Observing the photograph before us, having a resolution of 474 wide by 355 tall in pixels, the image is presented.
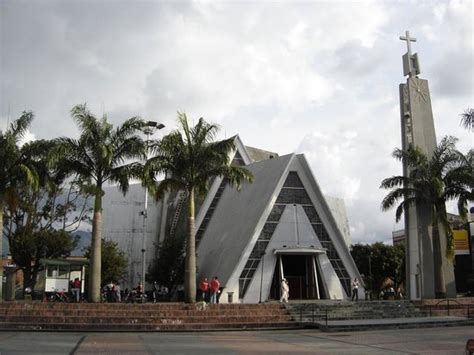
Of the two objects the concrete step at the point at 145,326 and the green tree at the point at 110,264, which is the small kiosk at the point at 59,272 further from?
the concrete step at the point at 145,326

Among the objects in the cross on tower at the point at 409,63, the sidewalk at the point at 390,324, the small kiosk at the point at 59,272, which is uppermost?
the cross on tower at the point at 409,63

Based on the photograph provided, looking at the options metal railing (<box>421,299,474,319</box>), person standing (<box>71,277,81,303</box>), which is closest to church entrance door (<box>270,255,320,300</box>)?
metal railing (<box>421,299,474,319</box>)

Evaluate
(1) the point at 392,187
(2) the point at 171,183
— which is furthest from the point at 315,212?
(2) the point at 171,183

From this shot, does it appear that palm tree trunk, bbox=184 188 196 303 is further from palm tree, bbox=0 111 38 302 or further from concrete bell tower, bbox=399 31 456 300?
concrete bell tower, bbox=399 31 456 300

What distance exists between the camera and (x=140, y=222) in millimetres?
52438

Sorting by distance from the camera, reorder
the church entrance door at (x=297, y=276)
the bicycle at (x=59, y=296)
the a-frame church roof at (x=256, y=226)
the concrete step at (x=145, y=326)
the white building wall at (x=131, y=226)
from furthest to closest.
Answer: the white building wall at (x=131, y=226) < the church entrance door at (x=297, y=276) < the a-frame church roof at (x=256, y=226) < the bicycle at (x=59, y=296) < the concrete step at (x=145, y=326)

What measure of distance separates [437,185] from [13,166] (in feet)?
78.9

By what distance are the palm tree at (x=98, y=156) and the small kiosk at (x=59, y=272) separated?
21.3 ft

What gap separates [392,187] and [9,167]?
22.6 meters

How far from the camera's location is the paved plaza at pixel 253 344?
546 inches

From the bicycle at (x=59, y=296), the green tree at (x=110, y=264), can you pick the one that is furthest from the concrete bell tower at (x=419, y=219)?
the green tree at (x=110, y=264)

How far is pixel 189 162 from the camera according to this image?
89.0 ft

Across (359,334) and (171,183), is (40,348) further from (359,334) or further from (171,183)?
(171,183)

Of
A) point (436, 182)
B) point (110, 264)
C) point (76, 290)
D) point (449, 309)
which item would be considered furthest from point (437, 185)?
point (110, 264)
